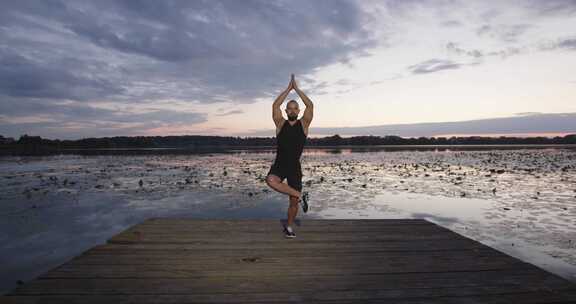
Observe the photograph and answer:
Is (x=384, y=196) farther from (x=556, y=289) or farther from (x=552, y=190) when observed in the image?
(x=556, y=289)

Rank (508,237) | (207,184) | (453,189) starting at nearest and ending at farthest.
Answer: (508,237) < (453,189) < (207,184)

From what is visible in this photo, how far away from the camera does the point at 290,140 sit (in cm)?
561

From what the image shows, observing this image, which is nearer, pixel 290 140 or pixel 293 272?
pixel 293 272

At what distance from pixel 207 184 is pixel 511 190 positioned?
15.7 m

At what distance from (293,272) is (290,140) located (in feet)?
7.26

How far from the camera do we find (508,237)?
879 cm

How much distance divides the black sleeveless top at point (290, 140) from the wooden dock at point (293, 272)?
1456mm

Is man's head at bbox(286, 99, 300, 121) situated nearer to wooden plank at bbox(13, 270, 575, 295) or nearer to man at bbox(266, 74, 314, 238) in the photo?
man at bbox(266, 74, 314, 238)

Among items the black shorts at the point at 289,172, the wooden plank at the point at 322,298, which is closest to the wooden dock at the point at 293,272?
the wooden plank at the point at 322,298

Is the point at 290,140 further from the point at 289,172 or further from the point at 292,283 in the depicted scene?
→ the point at 292,283

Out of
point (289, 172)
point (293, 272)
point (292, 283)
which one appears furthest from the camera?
point (289, 172)

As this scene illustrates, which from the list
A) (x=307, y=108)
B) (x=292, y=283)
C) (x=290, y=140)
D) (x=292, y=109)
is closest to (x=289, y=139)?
(x=290, y=140)

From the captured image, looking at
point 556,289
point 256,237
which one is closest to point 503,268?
point 556,289

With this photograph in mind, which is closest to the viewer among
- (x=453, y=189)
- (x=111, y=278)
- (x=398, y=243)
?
(x=111, y=278)
